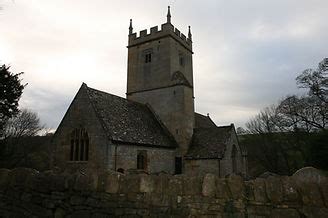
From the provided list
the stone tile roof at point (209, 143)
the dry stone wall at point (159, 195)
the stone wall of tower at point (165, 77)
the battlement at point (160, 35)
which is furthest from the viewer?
the battlement at point (160, 35)

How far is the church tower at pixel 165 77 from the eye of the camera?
30.2m

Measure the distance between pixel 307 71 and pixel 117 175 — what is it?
29505mm

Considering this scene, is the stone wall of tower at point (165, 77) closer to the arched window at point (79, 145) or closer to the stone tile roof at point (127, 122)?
the stone tile roof at point (127, 122)

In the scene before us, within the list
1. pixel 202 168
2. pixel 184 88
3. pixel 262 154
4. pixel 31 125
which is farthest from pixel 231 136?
pixel 31 125

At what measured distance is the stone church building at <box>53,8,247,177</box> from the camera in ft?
72.2

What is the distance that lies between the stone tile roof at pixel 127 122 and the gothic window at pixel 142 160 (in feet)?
2.72

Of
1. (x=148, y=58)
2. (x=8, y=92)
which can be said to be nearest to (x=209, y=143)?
(x=148, y=58)

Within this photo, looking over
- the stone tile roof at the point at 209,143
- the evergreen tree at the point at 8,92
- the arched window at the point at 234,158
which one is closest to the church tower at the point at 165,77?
the stone tile roof at the point at 209,143

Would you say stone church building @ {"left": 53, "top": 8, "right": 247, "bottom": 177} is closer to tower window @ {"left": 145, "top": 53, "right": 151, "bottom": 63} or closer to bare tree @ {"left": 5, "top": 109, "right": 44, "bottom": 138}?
tower window @ {"left": 145, "top": 53, "right": 151, "bottom": 63}

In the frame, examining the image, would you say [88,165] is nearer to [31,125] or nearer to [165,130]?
[165,130]

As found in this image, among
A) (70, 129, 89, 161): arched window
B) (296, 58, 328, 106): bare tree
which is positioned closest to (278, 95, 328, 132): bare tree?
(296, 58, 328, 106): bare tree

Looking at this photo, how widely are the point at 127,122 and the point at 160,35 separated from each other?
1268 cm

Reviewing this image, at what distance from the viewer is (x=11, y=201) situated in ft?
24.8

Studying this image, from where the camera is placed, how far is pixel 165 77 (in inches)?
1246
